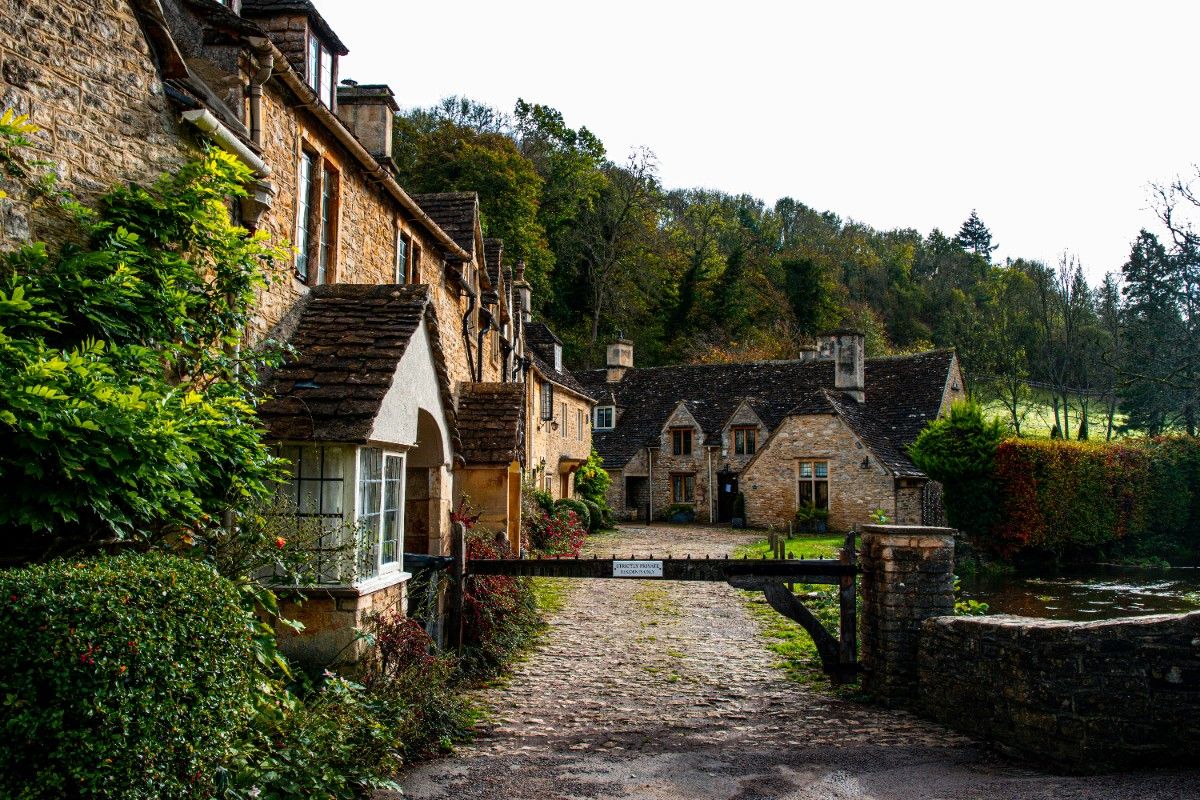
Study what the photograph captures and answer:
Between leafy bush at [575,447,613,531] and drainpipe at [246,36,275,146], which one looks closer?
drainpipe at [246,36,275,146]

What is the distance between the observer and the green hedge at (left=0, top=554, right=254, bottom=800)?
4324 millimetres

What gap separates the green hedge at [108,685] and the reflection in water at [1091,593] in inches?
766

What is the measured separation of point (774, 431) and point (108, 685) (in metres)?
35.3

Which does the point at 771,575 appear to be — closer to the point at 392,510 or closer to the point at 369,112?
the point at 392,510

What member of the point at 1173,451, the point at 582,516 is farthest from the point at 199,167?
the point at 1173,451

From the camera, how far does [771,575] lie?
34.6ft

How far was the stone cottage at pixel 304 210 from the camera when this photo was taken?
265 inches

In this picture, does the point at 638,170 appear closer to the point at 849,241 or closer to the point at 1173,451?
the point at 849,241

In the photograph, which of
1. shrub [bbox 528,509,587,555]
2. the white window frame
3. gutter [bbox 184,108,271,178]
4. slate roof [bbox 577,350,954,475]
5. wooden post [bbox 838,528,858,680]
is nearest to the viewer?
gutter [bbox 184,108,271,178]

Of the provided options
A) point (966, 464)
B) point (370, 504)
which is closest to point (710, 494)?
point (966, 464)

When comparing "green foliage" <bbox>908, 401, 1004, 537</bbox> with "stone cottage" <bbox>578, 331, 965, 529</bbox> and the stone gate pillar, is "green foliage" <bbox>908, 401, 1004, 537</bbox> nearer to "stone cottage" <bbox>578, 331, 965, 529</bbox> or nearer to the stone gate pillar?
"stone cottage" <bbox>578, 331, 965, 529</bbox>

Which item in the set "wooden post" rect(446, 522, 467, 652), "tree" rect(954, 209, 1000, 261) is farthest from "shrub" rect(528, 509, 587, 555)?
"tree" rect(954, 209, 1000, 261)

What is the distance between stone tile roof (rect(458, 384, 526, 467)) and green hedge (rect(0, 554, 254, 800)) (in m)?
9.97

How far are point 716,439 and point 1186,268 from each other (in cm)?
2277
